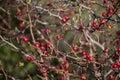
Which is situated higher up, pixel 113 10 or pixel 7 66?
pixel 113 10

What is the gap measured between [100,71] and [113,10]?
2.49 ft

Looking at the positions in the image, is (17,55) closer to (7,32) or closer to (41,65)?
(7,32)

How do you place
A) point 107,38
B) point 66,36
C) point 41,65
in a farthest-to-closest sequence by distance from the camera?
point 66,36 → point 107,38 → point 41,65

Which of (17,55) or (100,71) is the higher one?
(100,71)

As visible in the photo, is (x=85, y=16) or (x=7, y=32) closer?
(x=7, y=32)

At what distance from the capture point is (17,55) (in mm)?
6371

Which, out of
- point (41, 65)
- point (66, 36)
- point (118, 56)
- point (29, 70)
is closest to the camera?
point (118, 56)

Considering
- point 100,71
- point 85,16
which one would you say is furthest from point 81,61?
point 85,16

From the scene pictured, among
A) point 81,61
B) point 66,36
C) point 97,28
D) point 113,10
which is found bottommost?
point 66,36

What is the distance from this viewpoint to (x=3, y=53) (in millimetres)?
6504

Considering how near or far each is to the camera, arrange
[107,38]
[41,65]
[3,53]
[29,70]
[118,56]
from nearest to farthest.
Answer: [118,56] → [41,65] → [107,38] → [29,70] → [3,53]

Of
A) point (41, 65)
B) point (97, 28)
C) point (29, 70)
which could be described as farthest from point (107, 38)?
point (29, 70)

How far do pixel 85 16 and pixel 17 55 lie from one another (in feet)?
6.77

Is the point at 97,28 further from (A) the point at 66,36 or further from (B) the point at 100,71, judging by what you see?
(A) the point at 66,36
